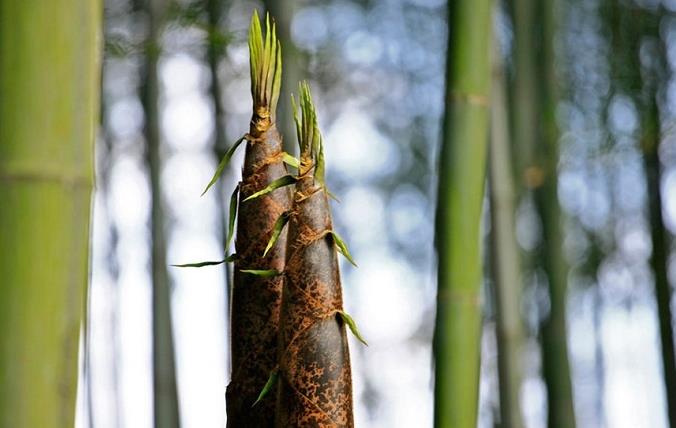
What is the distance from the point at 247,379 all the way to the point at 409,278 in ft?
19.2

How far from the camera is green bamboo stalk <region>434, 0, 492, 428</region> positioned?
1117 millimetres

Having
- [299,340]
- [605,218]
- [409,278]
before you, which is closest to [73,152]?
[299,340]

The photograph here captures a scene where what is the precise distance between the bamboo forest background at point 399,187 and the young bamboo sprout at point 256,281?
1300 millimetres

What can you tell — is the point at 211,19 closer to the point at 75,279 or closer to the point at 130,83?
the point at 130,83

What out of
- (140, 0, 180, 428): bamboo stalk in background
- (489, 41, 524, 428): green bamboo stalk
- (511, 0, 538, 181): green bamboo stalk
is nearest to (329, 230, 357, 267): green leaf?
(489, 41, 524, 428): green bamboo stalk

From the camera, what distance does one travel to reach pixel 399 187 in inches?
253

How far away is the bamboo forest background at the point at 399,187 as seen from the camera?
3043 mm

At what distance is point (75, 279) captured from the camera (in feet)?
2.10

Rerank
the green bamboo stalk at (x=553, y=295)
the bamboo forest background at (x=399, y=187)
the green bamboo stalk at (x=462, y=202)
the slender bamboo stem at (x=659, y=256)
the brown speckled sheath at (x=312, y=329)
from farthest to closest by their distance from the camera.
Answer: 1. the bamboo forest background at (x=399, y=187)
2. the slender bamboo stem at (x=659, y=256)
3. the green bamboo stalk at (x=553, y=295)
4. the green bamboo stalk at (x=462, y=202)
5. the brown speckled sheath at (x=312, y=329)

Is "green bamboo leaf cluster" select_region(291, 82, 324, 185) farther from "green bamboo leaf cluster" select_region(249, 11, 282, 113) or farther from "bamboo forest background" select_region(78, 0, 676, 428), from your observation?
"bamboo forest background" select_region(78, 0, 676, 428)

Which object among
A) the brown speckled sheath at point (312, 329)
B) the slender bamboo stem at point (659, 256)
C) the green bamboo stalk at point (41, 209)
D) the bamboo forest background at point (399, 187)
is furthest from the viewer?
the bamboo forest background at point (399, 187)

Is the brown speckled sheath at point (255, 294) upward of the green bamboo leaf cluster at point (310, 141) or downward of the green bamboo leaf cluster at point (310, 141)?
downward

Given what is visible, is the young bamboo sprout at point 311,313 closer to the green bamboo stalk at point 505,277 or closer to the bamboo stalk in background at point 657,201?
the green bamboo stalk at point 505,277

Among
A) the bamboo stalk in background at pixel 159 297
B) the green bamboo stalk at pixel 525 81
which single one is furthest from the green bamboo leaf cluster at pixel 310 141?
the bamboo stalk in background at pixel 159 297
